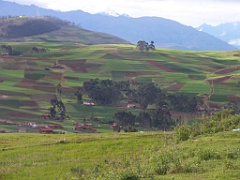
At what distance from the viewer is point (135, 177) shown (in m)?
15.1

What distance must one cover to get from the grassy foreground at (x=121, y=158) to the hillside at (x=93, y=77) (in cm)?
3199

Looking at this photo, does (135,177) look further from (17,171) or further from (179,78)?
(179,78)

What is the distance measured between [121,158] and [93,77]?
9244 centimetres

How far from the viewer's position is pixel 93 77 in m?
117

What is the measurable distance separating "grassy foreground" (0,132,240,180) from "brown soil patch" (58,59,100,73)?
89.8 metres

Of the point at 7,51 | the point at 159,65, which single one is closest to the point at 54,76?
the point at 159,65

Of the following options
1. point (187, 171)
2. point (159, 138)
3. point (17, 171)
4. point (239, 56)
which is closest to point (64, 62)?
point (239, 56)

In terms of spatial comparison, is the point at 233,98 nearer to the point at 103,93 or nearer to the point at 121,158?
the point at 103,93

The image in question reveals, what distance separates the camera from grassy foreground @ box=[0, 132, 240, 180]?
1627cm

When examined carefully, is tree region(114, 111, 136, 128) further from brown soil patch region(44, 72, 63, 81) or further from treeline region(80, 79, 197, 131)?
brown soil patch region(44, 72, 63, 81)

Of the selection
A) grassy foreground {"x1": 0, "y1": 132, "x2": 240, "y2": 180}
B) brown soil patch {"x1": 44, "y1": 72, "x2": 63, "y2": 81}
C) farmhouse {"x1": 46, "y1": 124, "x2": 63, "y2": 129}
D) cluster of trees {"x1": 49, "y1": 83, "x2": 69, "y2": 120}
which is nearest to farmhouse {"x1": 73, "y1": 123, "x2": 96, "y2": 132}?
farmhouse {"x1": 46, "y1": 124, "x2": 63, "y2": 129}

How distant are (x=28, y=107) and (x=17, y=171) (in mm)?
60299

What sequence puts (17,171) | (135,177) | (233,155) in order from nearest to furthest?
(135,177) < (233,155) < (17,171)

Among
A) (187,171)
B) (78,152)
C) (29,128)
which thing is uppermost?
(187,171)
